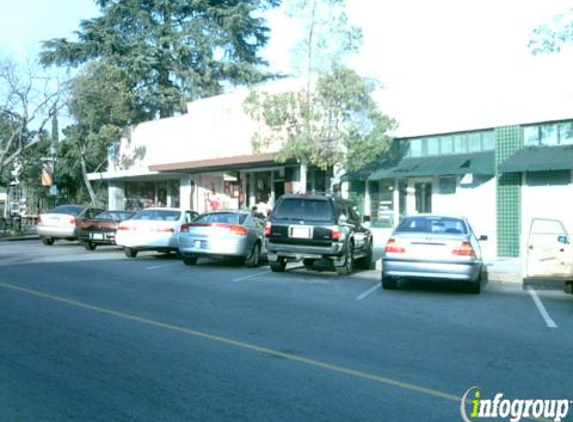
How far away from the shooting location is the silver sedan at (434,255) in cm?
1184

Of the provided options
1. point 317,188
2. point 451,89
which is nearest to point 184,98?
point 317,188

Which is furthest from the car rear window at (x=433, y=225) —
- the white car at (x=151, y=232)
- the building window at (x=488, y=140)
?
the building window at (x=488, y=140)

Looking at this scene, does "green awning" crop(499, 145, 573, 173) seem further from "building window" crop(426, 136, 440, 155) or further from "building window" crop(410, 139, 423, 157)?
"building window" crop(410, 139, 423, 157)

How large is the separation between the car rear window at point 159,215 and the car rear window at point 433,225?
26.9ft

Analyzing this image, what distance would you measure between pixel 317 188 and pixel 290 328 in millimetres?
17262

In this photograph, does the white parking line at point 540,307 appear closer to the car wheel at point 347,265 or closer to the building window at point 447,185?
the car wheel at point 347,265

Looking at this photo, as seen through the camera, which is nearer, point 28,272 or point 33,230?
point 28,272

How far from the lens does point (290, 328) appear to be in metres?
8.65

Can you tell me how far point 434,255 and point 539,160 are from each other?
301 inches

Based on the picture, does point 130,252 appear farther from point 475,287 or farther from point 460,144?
point 460,144

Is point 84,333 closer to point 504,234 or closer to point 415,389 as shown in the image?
point 415,389

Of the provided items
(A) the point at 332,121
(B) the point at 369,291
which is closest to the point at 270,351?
(B) the point at 369,291

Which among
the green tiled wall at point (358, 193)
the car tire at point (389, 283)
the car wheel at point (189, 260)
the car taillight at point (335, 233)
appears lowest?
the car tire at point (389, 283)

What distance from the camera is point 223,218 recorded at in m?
16.8
